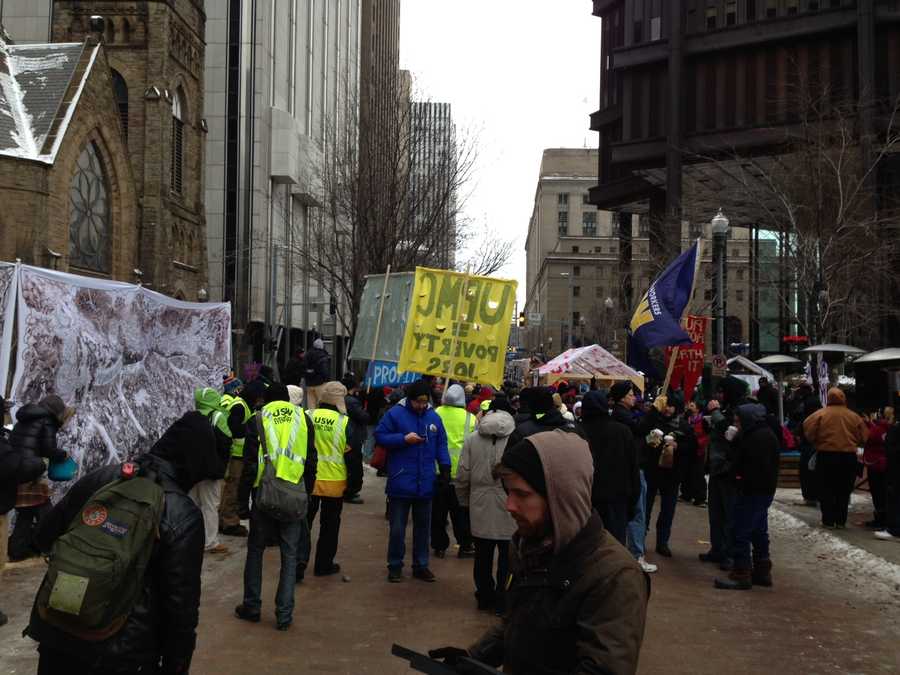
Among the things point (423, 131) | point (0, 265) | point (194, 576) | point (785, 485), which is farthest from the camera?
point (423, 131)

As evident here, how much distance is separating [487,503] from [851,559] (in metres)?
5.26

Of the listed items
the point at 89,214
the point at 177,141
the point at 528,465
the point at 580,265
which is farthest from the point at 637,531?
the point at 580,265

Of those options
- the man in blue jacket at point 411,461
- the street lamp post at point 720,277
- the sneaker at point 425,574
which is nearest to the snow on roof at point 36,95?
the street lamp post at point 720,277

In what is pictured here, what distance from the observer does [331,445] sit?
9.20 metres

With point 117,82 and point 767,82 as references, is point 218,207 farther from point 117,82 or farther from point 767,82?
point 767,82

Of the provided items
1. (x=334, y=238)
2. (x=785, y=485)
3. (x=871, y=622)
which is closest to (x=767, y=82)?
(x=334, y=238)

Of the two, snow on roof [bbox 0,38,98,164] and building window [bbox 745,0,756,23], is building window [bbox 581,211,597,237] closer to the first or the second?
building window [bbox 745,0,756,23]

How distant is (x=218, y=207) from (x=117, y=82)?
13655 mm

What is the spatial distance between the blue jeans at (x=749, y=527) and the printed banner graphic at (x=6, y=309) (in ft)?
23.8

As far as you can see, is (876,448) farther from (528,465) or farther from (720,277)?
(528,465)

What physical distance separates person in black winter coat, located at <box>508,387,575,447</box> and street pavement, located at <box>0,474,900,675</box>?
63.2 inches

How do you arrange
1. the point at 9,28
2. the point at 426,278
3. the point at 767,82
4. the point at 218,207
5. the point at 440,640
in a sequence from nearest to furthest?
the point at 440,640
the point at 426,278
the point at 767,82
the point at 9,28
the point at 218,207

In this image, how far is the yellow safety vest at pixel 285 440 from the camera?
24.6 ft

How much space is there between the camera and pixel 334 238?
30453mm
